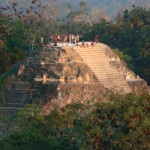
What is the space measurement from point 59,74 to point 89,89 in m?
1.26

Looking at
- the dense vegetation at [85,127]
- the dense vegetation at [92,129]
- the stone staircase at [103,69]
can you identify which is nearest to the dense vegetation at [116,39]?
the stone staircase at [103,69]

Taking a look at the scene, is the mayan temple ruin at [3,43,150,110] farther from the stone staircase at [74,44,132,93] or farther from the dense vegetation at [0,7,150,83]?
the dense vegetation at [0,7,150,83]

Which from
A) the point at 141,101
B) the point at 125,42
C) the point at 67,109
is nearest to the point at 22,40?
the point at 125,42

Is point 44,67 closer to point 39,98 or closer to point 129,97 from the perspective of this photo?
point 39,98

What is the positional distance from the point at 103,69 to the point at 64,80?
211 centimetres

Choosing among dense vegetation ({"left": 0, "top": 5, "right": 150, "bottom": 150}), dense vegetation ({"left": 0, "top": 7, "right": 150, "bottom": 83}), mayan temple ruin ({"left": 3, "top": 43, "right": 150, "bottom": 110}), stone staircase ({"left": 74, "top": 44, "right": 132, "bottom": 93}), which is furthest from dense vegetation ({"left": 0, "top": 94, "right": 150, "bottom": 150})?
dense vegetation ({"left": 0, "top": 7, "right": 150, "bottom": 83})

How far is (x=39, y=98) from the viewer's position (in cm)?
3244

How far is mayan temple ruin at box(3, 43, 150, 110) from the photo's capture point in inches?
1264

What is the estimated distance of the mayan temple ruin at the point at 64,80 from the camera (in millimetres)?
32094

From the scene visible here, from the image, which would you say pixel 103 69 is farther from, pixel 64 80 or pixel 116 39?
pixel 116 39

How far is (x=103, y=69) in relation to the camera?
113 feet

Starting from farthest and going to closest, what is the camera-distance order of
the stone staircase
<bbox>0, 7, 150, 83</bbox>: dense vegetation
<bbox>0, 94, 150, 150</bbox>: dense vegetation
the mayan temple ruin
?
<bbox>0, 7, 150, 83</bbox>: dense vegetation
the stone staircase
the mayan temple ruin
<bbox>0, 94, 150, 150</bbox>: dense vegetation

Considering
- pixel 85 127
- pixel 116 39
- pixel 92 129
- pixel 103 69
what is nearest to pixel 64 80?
pixel 103 69

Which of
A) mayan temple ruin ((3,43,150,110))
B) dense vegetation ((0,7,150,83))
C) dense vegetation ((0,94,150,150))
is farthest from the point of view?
dense vegetation ((0,7,150,83))
